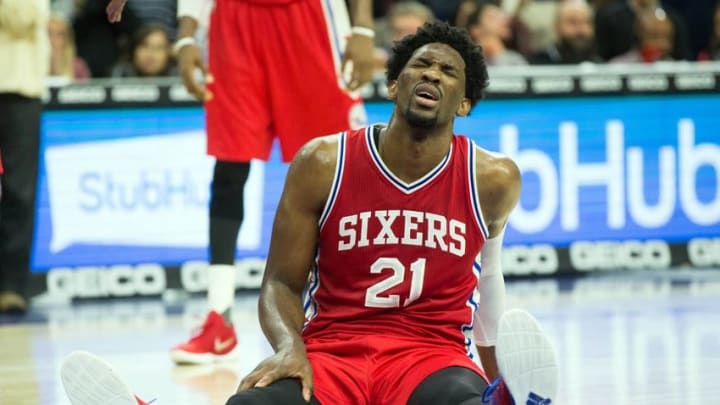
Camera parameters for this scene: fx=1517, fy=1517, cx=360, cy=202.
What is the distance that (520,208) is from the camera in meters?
8.88

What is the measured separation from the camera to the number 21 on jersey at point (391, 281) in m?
3.97

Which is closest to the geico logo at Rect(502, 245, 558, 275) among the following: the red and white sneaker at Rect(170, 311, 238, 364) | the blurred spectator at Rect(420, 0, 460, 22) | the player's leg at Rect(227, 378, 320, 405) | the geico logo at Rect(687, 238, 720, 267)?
the geico logo at Rect(687, 238, 720, 267)

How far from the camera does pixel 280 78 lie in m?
5.96

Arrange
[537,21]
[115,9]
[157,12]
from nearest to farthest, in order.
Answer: [115,9]
[157,12]
[537,21]

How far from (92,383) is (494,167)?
1.23 meters

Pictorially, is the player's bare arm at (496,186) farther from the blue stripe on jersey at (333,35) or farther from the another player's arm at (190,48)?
the another player's arm at (190,48)

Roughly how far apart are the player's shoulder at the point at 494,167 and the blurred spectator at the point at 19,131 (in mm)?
4191

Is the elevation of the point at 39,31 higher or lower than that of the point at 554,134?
higher

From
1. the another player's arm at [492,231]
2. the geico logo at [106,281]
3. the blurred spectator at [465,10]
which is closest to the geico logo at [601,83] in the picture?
the blurred spectator at [465,10]

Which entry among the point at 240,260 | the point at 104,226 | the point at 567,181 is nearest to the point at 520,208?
the point at 567,181

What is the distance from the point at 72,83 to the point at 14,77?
0.58 m

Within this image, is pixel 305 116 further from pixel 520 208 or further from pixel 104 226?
pixel 520 208

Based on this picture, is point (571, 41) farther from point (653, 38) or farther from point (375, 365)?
point (375, 365)

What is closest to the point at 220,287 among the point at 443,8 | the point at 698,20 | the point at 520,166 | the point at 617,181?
the point at 520,166
